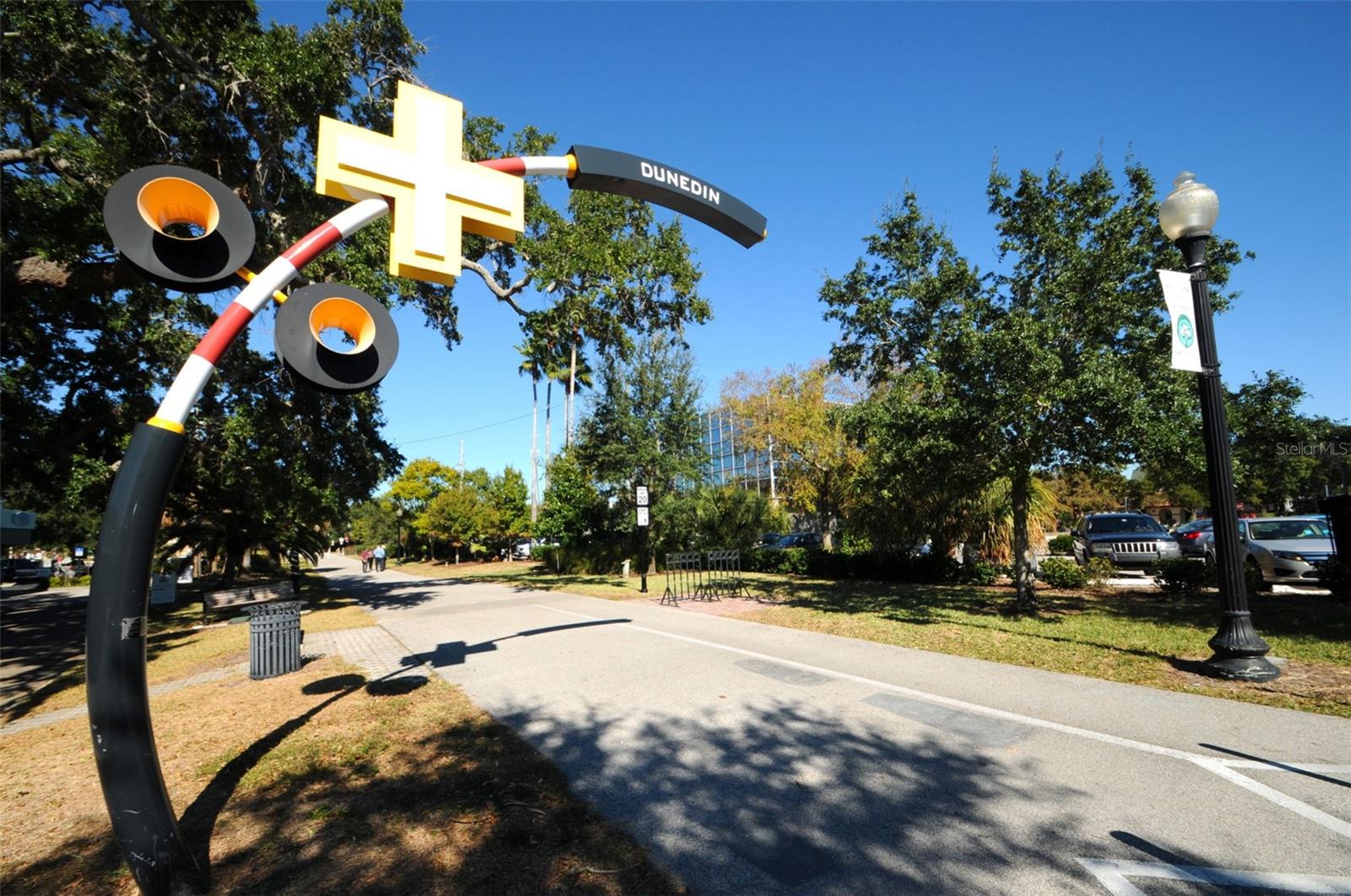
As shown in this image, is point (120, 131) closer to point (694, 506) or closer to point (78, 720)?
point (78, 720)

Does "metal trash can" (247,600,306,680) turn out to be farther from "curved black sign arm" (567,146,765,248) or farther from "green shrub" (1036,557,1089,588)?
"green shrub" (1036,557,1089,588)

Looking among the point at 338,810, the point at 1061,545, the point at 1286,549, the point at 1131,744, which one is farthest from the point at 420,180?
the point at 1061,545

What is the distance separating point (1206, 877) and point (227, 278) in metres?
5.91

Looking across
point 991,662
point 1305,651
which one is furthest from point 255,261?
point 1305,651

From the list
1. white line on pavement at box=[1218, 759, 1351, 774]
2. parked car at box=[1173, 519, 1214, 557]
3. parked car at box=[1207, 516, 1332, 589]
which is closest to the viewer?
white line on pavement at box=[1218, 759, 1351, 774]

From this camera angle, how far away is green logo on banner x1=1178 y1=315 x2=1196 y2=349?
6.64 metres

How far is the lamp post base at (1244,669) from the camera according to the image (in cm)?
619

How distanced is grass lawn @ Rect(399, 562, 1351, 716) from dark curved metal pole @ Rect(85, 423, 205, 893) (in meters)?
8.03

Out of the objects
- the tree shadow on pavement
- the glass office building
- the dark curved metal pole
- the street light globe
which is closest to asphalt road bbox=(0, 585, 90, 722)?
the dark curved metal pole

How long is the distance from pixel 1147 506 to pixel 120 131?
59623 millimetres

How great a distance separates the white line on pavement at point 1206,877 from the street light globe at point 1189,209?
6495 millimetres

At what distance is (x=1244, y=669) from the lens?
6250mm

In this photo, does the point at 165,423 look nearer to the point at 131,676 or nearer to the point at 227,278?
the point at 227,278

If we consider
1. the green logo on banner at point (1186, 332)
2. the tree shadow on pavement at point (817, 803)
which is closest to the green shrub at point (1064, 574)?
the green logo on banner at point (1186, 332)
